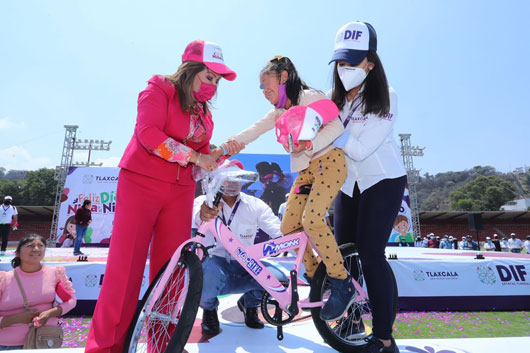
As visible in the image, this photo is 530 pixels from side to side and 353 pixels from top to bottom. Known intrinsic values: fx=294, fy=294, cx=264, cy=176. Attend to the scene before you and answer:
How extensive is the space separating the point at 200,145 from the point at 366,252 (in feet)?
3.89

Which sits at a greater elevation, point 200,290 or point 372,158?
point 372,158

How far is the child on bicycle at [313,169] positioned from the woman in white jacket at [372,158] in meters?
0.12

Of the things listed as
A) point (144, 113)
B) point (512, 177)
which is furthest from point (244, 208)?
point (512, 177)

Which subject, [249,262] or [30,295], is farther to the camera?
[30,295]

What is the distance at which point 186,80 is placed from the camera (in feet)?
5.52

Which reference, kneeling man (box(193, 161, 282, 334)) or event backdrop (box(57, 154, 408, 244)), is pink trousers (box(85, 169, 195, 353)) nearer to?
kneeling man (box(193, 161, 282, 334))

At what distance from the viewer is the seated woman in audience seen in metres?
2.38

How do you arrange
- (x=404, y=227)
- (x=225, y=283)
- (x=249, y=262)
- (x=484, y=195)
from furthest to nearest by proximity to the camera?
(x=484, y=195), (x=404, y=227), (x=225, y=283), (x=249, y=262)

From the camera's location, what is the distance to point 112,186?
45.0 feet

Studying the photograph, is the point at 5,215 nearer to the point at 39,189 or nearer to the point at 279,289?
the point at 279,289

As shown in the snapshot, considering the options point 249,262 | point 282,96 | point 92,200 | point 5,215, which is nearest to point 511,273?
point 249,262

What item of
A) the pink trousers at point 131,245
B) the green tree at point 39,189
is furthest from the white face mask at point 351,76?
the green tree at point 39,189

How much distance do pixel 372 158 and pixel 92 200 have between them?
1460 centimetres

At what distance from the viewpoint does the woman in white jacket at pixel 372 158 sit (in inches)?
64.7
